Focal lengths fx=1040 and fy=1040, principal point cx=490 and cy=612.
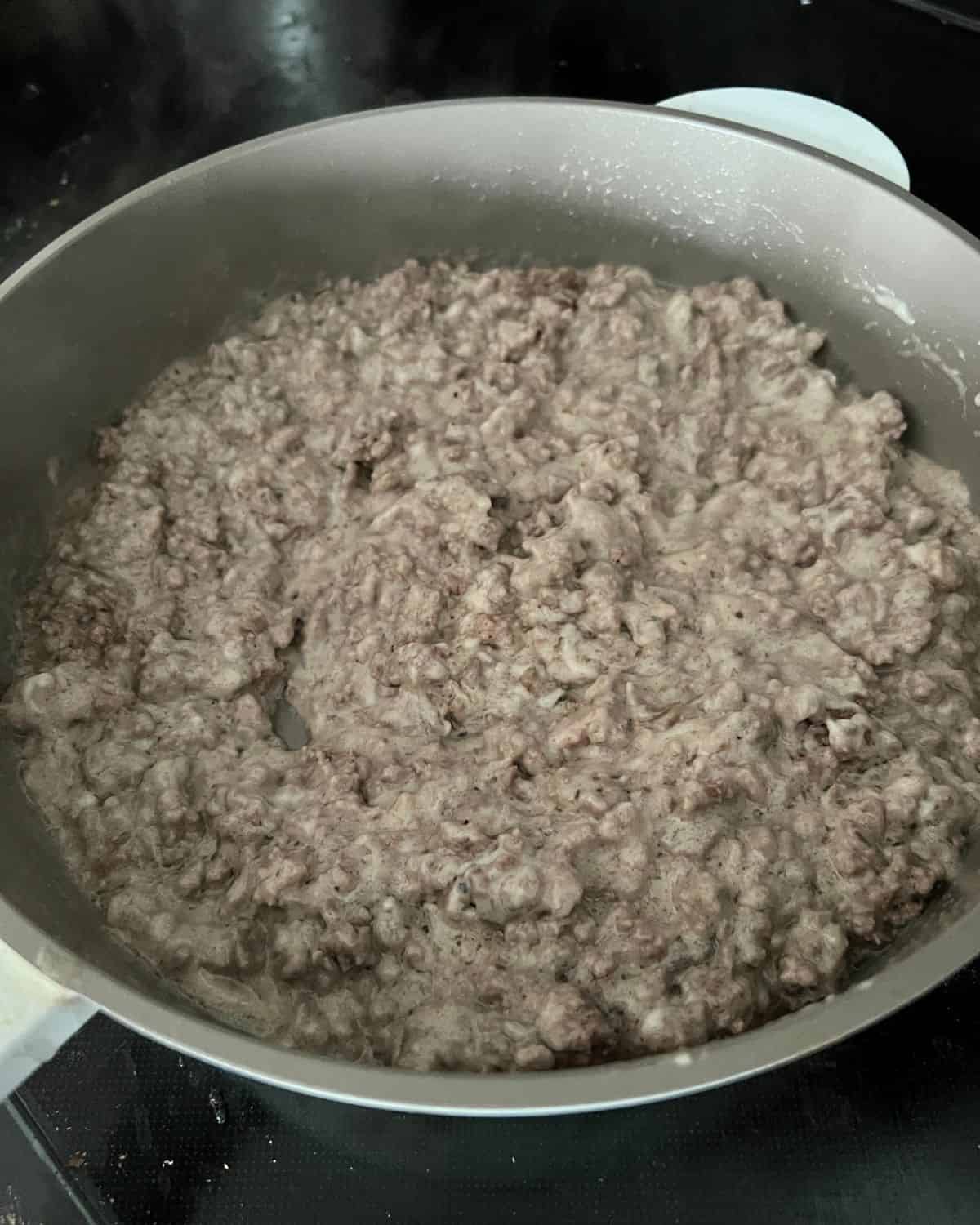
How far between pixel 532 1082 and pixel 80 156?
1604 millimetres

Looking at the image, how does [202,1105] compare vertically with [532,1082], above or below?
below

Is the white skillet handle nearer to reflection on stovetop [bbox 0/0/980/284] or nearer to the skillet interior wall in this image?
the skillet interior wall

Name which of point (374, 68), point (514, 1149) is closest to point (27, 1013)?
point (514, 1149)

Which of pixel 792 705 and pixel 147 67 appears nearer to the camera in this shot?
pixel 792 705

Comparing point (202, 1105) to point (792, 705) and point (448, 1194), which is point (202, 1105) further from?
point (792, 705)

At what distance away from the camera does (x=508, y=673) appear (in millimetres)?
1138

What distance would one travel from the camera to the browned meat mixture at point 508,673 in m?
0.96

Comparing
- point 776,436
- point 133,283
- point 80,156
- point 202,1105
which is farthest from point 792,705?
point 80,156

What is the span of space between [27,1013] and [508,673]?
1.84ft

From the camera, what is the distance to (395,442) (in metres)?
1.33

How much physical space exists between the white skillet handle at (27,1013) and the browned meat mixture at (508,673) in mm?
170

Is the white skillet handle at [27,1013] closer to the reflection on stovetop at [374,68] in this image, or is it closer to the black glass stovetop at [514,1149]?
the black glass stovetop at [514,1149]

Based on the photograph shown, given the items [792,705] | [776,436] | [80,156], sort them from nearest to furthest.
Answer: [792,705]
[776,436]
[80,156]

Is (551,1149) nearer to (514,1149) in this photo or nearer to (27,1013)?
(514,1149)
